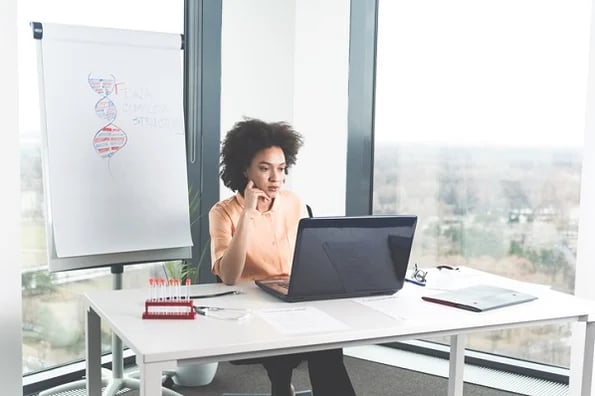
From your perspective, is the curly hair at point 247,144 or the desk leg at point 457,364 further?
the desk leg at point 457,364

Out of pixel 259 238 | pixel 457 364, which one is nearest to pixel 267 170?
pixel 259 238

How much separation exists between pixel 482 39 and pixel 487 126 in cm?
45

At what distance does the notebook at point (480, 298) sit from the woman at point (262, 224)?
1.47 feet

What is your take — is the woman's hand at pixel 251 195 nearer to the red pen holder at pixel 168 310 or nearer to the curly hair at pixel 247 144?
the curly hair at pixel 247 144

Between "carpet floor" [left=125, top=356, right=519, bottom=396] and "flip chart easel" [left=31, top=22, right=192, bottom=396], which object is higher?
"flip chart easel" [left=31, top=22, right=192, bottom=396]

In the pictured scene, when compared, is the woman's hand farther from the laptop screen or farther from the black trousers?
the black trousers

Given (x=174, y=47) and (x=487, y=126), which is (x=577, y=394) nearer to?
(x=487, y=126)

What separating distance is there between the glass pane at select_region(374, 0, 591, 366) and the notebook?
3.80 ft

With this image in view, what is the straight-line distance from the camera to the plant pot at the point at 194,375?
10.9 feet

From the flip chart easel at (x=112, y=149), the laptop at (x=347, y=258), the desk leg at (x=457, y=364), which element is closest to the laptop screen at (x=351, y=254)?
the laptop at (x=347, y=258)

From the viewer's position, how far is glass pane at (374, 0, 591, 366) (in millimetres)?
3447

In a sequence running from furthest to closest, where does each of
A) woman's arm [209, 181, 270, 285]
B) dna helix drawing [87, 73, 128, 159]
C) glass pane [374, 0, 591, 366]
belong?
glass pane [374, 0, 591, 366]
dna helix drawing [87, 73, 128, 159]
woman's arm [209, 181, 270, 285]

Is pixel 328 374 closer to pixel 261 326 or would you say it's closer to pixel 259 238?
pixel 259 238

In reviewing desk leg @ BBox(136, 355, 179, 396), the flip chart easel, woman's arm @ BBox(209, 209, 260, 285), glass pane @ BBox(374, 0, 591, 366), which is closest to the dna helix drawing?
the flip chart easel
